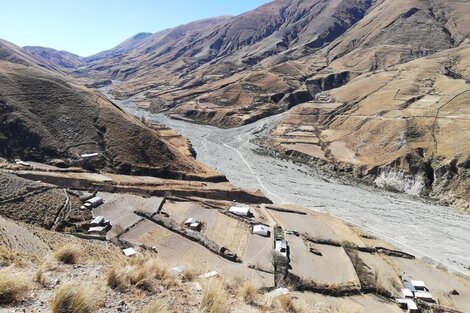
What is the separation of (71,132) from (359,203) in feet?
131

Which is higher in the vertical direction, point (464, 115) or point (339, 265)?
point (464, 115)

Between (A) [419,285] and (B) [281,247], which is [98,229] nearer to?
(B) [281,247]

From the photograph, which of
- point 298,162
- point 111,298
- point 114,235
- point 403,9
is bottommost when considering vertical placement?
point 298,162

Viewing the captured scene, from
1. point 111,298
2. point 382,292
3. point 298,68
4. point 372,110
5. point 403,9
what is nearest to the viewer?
Result: point 111,298

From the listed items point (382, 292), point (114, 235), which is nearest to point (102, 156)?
point (114, 235)

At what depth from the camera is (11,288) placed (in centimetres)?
736

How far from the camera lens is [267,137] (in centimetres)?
8925

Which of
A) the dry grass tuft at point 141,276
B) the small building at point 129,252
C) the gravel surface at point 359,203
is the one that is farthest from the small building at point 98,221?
the gravel surface at point 359,203

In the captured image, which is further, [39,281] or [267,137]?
[267,137]

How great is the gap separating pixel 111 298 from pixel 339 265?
24.6 m

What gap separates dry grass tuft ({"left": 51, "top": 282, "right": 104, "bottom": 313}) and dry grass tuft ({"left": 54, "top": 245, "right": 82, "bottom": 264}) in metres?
4.02

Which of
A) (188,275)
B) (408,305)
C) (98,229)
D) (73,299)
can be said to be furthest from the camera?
(98,229)

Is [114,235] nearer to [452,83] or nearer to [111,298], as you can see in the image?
[111,298]

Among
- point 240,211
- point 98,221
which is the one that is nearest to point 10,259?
point 98,221
